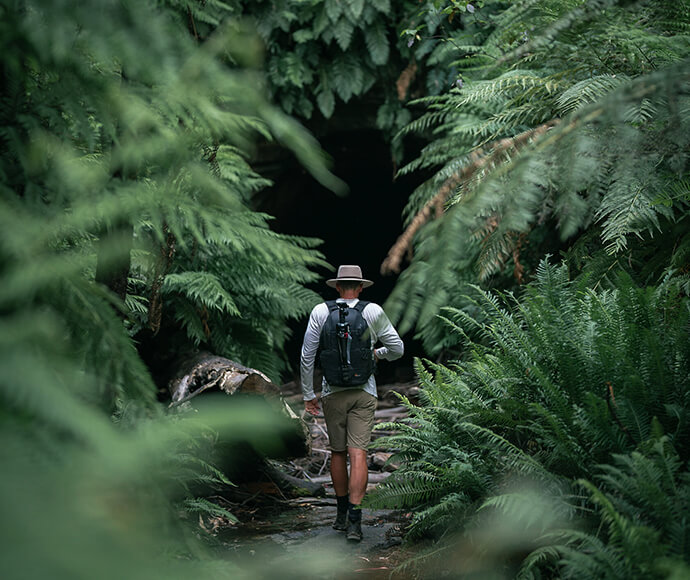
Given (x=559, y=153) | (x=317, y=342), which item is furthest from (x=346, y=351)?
(x=559, y=153)

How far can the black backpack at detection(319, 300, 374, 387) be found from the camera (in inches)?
172

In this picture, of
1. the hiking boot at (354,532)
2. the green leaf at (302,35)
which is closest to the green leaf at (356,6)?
the green leaf at (302,35)

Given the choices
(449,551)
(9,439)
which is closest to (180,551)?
(9,439)

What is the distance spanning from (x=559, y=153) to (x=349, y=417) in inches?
127

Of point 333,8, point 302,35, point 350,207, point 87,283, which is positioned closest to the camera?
point 87,283

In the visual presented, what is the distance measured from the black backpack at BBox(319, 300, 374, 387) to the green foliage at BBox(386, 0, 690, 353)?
0.46 metres

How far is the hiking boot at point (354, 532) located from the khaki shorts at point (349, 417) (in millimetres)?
560

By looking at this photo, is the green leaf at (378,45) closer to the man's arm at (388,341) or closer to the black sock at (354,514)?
the man's arm at (388,341)

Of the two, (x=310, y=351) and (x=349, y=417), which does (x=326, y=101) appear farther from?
(x=349, y=417)

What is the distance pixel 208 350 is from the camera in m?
5.77

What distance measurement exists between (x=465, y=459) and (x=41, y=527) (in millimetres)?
2896

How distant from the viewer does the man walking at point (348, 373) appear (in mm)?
4371

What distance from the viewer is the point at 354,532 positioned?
4086 mm

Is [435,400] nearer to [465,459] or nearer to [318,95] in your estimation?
[465,459]
